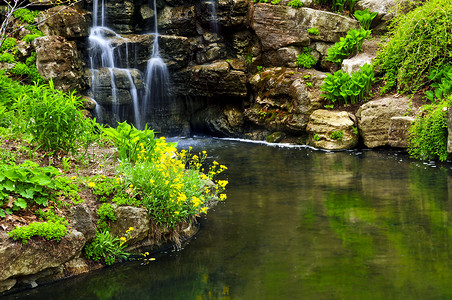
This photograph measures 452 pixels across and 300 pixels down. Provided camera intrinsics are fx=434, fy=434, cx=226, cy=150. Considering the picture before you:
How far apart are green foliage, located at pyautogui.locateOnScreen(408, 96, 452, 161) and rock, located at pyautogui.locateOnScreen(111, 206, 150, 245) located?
24.4 feet

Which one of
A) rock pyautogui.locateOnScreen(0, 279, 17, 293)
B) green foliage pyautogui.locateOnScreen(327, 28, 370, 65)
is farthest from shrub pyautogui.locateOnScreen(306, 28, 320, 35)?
rock pyautogui.locateOnScreen(0, 279, 17, 293)

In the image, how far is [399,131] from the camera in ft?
37.2

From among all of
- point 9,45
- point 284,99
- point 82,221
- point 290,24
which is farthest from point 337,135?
point 9,45

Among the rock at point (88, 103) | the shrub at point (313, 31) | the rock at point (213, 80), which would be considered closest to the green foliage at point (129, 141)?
the rock at point (88, 103)

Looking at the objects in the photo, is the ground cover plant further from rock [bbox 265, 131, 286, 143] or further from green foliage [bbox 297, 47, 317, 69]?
green foliage [bbox 297, 47, 317, 69]

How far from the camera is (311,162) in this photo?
35.7 feet

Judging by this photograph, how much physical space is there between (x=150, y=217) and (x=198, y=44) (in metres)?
11.6

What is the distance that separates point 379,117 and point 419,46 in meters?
2.11

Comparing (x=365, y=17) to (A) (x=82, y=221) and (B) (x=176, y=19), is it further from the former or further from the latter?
(A) (x=82, y=221)

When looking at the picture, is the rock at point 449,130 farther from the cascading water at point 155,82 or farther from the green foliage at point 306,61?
the cascading water at point 155,82

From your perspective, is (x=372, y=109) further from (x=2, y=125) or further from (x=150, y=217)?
(x=2, y=125)

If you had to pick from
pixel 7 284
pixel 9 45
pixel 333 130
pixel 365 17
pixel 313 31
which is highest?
pixel 365 17

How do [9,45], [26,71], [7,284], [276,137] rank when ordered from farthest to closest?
[276,137] → [9,45] → [26,71] → [7,284]

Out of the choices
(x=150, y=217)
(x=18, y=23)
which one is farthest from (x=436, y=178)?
(x=18, y=23)
